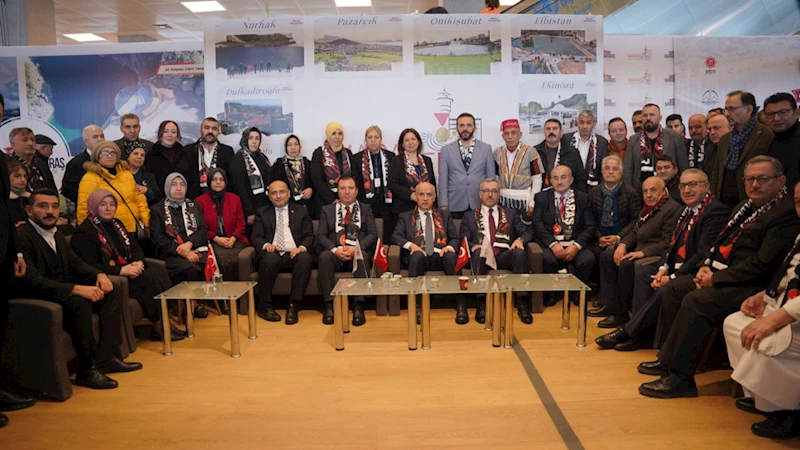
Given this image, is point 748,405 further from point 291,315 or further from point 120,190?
point 120,190

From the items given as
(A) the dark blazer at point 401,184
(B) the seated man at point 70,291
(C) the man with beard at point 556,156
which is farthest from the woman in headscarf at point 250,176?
(C) the man with beard at point 556,156

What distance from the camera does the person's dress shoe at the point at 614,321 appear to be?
436 centimetres

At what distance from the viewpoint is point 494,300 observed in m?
3.87

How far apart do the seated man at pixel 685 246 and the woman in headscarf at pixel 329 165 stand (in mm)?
2841

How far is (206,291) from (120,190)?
1472mm

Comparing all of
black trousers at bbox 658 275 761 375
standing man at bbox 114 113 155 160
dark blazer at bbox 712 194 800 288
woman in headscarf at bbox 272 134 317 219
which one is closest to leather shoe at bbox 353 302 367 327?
woman in headscarf at bbox 272 134 317 219

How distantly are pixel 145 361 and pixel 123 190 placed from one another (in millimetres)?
1666

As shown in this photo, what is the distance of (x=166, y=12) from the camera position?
9836 mm

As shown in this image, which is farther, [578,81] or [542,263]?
[578,81]

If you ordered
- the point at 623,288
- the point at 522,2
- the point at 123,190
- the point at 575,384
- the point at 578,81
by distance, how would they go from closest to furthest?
1. the point at 575,384
2. the point at 623,288
3. the point at 123,190
4. the point at 578,81
5. the point at 522,2

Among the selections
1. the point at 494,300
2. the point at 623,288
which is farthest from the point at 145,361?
the point at 623,288

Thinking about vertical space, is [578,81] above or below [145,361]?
above

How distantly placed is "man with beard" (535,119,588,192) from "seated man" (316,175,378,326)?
1840 millimetres

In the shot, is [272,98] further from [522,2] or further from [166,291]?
[522,2]
